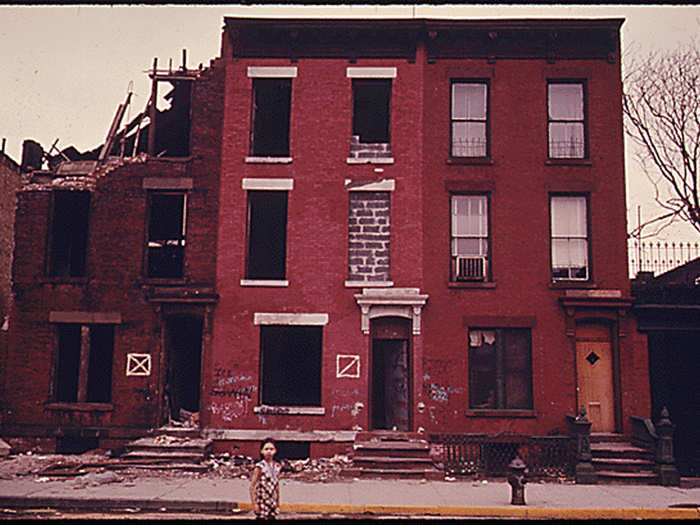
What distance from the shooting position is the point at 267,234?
20.0 m

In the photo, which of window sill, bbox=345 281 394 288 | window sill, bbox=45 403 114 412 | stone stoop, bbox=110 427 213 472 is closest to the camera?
stone stoop, bbox=110 427 213 472

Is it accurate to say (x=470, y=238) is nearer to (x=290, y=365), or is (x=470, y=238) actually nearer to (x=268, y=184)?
(x=268, y=184)

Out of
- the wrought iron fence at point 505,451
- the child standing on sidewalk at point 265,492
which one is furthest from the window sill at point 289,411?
the child standing on sidewalk at point 265,492

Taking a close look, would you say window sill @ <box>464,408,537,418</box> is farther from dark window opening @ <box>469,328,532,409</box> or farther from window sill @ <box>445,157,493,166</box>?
window sill @ <box>445,157,493,166</box>

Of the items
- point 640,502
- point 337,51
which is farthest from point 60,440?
point 640,502

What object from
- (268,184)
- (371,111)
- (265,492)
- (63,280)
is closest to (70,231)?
(63,280)

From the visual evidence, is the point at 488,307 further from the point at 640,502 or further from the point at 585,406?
the point at 640,502

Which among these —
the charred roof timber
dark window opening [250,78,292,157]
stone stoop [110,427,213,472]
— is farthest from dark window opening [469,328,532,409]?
the charred roof timber

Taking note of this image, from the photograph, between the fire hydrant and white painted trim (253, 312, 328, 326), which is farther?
white painted trim (253, 312, 328, 326)

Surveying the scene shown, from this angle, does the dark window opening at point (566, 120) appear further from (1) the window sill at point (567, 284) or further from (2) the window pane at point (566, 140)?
(1) the window sill at point (567, 284)

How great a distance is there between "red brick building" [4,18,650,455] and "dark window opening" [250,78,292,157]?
0.36ft

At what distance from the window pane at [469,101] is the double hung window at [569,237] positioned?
3.14 m

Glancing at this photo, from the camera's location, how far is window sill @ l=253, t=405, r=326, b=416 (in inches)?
725

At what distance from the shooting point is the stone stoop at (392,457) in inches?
652
